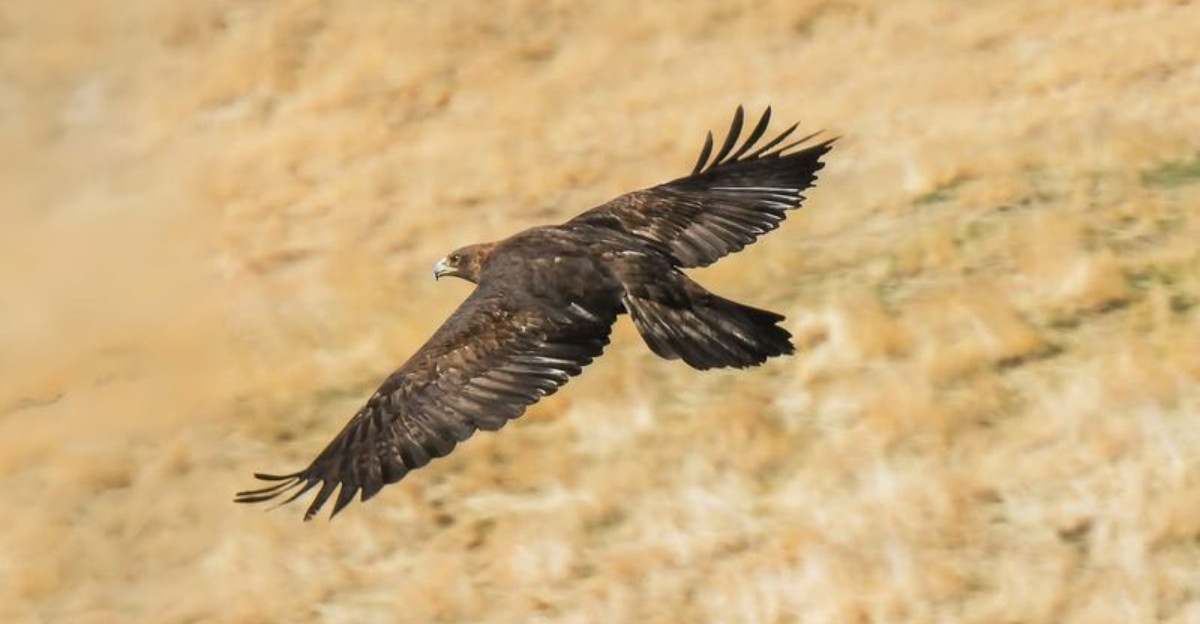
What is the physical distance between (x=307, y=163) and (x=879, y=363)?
9.25 m

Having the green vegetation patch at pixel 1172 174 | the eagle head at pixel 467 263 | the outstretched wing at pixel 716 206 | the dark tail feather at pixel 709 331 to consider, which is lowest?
the green vegetation patch at pixel 1172 174

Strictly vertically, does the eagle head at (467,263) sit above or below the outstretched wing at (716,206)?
above

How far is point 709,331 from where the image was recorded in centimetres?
1408

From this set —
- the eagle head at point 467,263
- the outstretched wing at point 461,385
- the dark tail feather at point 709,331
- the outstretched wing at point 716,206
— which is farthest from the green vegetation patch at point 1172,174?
the outstretched wing at point 461,385

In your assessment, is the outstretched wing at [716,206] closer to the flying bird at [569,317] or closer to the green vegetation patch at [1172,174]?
the flying bird at [569,317]

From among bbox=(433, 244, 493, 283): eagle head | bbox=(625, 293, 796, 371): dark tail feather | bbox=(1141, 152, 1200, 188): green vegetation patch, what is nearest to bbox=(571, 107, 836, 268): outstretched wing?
bbox=(433, 244, 493, 283): eagle head

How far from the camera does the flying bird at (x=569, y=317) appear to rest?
44.9ft

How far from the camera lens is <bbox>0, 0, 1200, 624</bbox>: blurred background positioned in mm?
19797

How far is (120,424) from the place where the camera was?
2309cm

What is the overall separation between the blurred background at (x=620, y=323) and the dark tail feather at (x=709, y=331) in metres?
5.45

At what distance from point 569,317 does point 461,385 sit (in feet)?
3.33

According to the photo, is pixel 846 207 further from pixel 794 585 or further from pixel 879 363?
pixel 794 585

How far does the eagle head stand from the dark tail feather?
1.93 meters

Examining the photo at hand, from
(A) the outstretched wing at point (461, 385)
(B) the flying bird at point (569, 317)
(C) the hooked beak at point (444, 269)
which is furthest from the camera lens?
(C) the hooked beak at point (444, 269)
